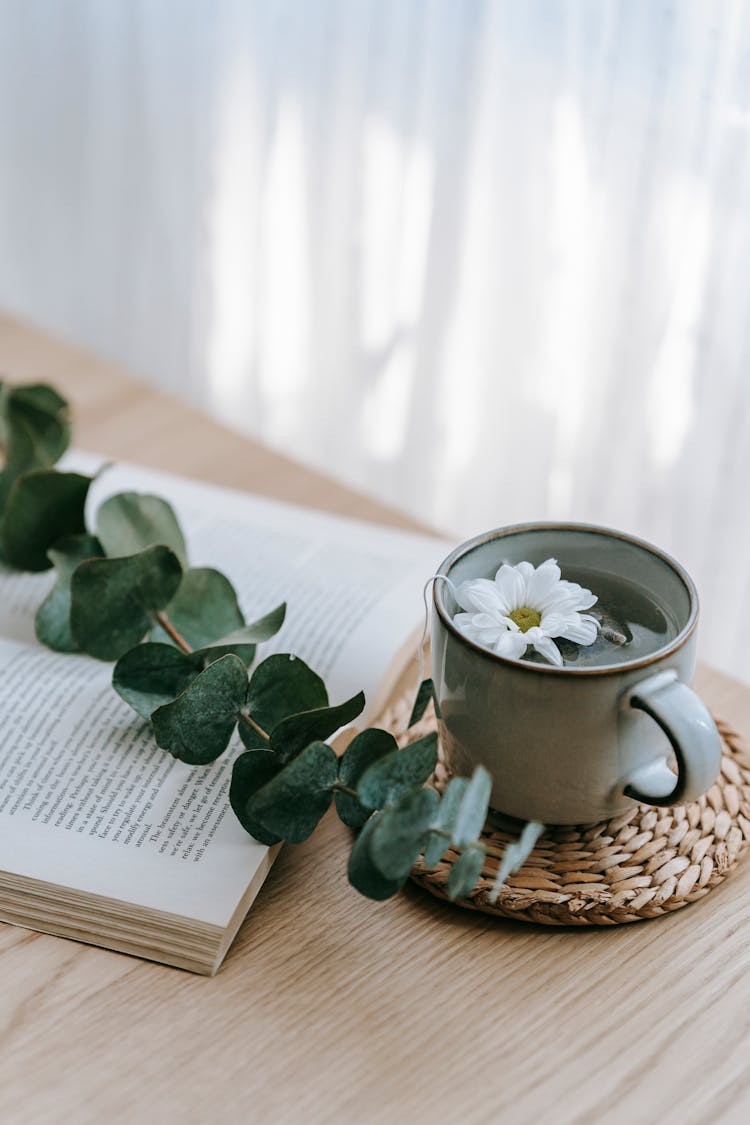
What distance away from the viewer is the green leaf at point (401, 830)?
435 mm

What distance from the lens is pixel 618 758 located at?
1.59 ft

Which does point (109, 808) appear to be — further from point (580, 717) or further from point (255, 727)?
point (580, 717)

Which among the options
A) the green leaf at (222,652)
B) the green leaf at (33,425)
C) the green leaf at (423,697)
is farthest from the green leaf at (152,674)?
the green leaf at (33,425)

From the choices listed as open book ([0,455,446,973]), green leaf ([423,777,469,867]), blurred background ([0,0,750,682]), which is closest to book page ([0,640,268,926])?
open book ([0,455,446,973])

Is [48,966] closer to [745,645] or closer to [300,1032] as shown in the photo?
[300,1032]

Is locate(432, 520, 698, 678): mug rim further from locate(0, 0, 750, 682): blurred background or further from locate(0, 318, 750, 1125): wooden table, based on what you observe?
locate(0, 0, 750, 682): blurred background

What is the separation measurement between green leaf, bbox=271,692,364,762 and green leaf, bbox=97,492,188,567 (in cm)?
17

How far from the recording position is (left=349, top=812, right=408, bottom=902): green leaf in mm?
448

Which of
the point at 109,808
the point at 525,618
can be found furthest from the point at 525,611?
the point at 109,808

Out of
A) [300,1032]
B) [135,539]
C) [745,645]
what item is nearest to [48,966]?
[300,1032]

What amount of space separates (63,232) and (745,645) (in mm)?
1105

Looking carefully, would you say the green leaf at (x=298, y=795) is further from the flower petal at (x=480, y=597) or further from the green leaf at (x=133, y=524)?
the green leaf at (x=133, y=524)

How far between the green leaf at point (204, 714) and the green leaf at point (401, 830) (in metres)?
0.12

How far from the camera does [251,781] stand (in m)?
0.51
